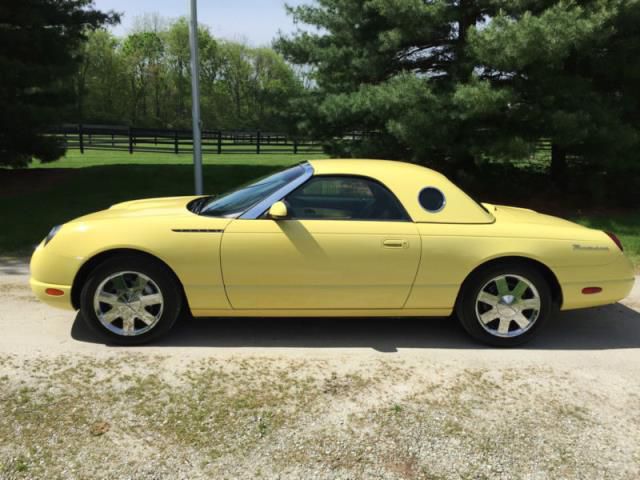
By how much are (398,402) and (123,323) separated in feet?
6.75

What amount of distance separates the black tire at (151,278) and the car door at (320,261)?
0.41 meters

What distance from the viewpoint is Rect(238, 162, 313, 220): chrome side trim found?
397cm

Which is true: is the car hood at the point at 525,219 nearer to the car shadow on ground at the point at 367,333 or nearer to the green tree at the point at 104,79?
the car shadow on ground at the point at 367,333

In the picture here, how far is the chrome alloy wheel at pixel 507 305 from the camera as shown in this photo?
4.07 metres

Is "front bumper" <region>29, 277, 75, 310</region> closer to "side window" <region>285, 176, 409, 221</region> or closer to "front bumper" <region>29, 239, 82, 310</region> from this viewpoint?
"front bumper" <region>29, 239, 82, 310</region>

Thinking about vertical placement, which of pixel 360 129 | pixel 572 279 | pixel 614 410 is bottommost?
pixel 614 410

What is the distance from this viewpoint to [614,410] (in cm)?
323

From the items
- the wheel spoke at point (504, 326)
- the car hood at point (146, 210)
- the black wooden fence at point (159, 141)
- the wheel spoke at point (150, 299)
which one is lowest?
the wheel spoke at point (504, 326)

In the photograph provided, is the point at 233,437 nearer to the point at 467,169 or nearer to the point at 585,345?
the point at 585,345

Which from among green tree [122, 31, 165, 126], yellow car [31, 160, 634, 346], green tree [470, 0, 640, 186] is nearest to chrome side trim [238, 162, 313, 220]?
yellow car [31, 160, 634, 346]

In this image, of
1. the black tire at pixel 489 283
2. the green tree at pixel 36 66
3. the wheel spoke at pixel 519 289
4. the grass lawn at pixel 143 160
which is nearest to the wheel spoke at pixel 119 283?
the black tire at pixel 489 283

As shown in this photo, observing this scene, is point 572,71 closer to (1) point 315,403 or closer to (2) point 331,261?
(2) point 331,261

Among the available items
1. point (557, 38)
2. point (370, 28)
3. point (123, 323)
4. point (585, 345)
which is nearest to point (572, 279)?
point (585, 345)

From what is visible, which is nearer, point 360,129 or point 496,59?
point 496,59
